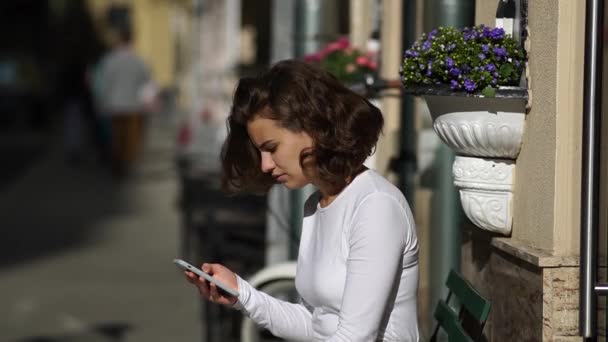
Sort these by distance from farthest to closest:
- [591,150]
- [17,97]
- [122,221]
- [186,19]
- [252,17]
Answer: [186,19] → [17,97] → [252,17] → [122,221] → [591,150]

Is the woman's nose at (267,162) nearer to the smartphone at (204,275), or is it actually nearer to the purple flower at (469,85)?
the smartphone at (204,275)

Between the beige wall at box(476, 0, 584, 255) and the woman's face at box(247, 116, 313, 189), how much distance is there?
24.7 inches

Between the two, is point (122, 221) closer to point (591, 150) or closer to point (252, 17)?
point (252, 17)

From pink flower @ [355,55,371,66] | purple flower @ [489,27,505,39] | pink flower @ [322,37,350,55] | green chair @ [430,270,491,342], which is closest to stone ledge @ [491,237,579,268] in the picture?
green chair @ [430,270,491,342]

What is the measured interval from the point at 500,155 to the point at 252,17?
9591mm

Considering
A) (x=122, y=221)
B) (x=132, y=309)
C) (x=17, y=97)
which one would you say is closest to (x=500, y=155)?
(x=132, y=309)

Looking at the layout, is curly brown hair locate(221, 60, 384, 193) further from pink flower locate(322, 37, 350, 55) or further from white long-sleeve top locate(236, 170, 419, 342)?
pink flower locate(322, 37, 350, 55)

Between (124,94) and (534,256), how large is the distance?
12.6 m

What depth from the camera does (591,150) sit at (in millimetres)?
2939

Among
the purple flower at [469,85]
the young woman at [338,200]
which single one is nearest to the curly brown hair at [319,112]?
the young woman at [338,200]

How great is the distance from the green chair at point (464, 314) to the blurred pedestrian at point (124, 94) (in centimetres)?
1210

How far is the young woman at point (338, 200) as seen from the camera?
2871mm

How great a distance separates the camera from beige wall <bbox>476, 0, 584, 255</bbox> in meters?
3.15

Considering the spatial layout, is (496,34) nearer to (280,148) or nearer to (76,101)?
(280,148)
